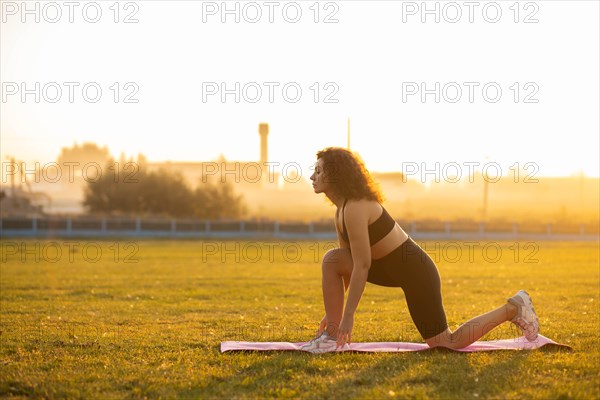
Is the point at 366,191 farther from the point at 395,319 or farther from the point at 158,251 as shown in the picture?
the point at 158,251

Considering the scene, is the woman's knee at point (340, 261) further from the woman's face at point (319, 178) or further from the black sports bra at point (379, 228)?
the woman's face at point (319, 178)

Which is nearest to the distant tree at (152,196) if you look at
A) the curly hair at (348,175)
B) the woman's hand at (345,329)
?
the curly hair at (348,175)

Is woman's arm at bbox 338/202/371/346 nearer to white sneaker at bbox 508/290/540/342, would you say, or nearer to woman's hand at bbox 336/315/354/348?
woman's hand at bbox 336/315/354/348

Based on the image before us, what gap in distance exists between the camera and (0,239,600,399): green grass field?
478 cm

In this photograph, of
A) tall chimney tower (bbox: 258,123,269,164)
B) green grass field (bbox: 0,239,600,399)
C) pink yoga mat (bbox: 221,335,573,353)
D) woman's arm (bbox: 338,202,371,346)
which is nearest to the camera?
green grass field (bbox: 0,239,600,399)

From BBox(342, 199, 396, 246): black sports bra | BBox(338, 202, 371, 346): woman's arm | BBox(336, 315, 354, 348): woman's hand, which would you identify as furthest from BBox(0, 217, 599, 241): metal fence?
BBox(336, 315, 354, 348): woman's hand

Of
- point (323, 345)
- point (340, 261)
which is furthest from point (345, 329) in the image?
point (340, 261)

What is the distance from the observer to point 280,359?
5.64 m

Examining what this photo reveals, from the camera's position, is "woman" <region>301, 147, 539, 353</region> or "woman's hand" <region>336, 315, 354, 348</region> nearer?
"woman's hand" <region>336, 315, 354, 348</region>

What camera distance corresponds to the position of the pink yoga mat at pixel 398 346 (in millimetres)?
6023

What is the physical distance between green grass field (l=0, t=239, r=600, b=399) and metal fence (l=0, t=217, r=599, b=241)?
2227 centimetres

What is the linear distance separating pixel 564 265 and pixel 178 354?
17.2 m

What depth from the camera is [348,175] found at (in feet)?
18.8

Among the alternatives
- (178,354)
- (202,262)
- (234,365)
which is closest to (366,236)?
(234,365)
